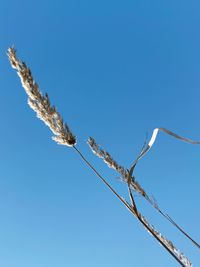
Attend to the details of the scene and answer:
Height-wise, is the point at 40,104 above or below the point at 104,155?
above

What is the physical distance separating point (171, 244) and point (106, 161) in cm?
86

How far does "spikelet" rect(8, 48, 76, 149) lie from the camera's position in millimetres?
2695

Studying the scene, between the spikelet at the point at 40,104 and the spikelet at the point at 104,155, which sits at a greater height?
the spikelet at the point at 40,104

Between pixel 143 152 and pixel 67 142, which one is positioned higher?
pixel 67 142

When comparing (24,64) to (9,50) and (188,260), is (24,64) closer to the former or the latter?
(9,50)

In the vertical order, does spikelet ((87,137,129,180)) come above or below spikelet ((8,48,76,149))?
below

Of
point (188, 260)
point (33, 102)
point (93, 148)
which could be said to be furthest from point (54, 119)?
point (188, 260)

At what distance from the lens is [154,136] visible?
1851 millimetres

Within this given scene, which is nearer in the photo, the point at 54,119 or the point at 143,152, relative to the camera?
the point at 143,152

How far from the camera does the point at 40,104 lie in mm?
2699

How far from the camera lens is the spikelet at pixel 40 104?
270 centimetres

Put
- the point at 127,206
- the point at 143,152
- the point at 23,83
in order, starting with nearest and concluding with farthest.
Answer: the point at 143,152 < the point at 127,206 < the point at 23,83

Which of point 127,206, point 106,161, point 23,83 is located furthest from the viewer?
point 106,161

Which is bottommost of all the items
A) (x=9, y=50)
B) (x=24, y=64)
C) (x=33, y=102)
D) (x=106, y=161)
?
(x=106, y=161)
